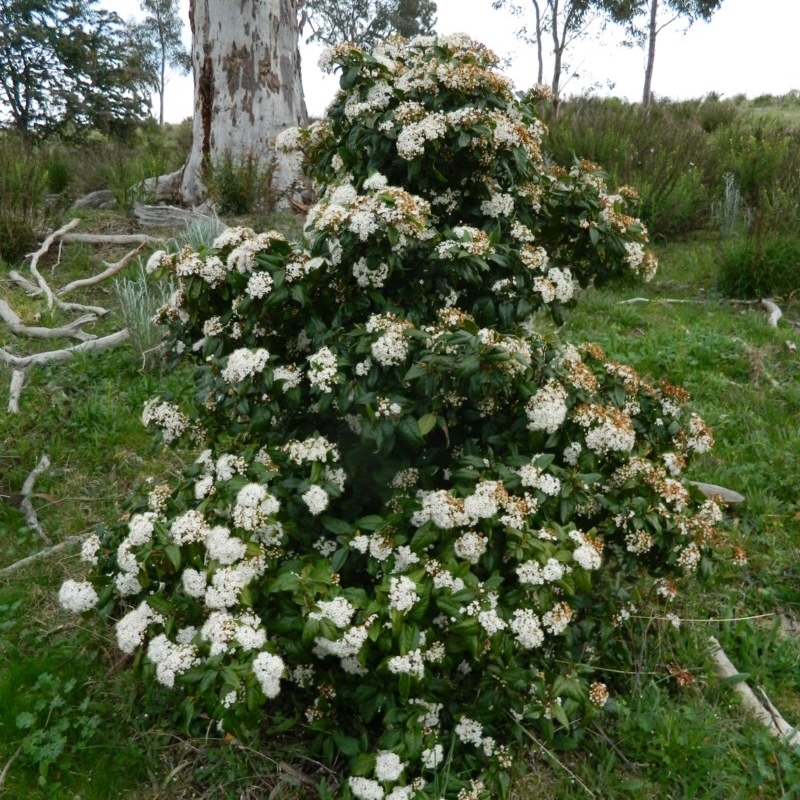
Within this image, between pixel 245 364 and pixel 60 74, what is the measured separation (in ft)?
78.5

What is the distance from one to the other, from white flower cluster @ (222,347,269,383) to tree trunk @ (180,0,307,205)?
6.26m

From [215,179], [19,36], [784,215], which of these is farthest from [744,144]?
[19,36]

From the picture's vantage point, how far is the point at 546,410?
2.27m

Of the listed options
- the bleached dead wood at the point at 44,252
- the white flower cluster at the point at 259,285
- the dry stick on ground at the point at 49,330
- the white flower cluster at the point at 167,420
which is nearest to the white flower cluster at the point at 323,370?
the white flower cluster at the point at 259,285

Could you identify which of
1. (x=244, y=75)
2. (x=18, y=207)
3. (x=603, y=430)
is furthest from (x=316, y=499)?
(x=244, y=75)

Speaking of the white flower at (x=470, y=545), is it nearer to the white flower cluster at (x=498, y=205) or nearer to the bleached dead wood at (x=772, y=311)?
the white flower cluster at (x=498, y=205)

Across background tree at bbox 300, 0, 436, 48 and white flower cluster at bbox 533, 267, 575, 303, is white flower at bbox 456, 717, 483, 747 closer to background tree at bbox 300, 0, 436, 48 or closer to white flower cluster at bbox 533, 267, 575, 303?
white flower cluster at bbox 533, 267, 575, 303

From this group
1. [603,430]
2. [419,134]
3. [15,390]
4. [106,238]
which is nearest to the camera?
[603,430]

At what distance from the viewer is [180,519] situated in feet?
7.00

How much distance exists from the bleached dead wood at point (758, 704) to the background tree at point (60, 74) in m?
23.2

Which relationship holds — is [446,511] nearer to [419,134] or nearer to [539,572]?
[539,572]

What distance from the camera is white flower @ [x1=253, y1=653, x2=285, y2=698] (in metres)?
1.87

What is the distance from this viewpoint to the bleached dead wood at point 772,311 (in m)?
5.93

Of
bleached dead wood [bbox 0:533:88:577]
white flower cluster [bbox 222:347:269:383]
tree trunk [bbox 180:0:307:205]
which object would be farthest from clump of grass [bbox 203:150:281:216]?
white flower cluster [bbox 222:347:269:383]
